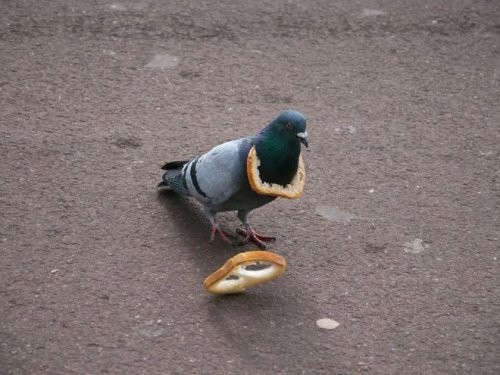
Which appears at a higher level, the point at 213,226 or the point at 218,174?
the point at 218,174

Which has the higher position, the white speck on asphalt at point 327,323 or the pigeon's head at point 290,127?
the pigeon's head at point 290,127

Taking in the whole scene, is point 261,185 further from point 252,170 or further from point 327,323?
point 327,323

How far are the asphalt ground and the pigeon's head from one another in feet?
2.36

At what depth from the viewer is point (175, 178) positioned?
14.4ft

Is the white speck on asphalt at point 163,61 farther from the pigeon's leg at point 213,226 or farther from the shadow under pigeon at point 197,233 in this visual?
the pigeon's leg at point 213,226

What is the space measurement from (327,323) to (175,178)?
127 cm

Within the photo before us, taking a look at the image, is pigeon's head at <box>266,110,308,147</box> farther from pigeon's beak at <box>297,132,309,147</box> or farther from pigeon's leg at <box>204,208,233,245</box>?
pigeon's leg at <box>204,208,233,245</box>

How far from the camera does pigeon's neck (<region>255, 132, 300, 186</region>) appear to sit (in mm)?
3943

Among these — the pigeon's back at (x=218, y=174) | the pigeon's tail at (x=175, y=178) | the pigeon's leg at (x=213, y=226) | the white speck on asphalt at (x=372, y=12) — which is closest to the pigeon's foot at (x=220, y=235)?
the pigeon's leg at (x=213, y=226)

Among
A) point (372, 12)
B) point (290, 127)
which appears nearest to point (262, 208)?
point (290, 127)

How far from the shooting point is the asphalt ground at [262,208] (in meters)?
3.64

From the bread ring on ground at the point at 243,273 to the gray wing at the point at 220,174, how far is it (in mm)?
429

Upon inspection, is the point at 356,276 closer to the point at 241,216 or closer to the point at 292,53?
the point at 241,216

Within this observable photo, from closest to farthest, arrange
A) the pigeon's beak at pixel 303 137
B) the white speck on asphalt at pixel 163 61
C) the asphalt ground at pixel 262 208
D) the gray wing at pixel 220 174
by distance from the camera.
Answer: the asphalt ground at pixel 262 208, the pigeon's beak at pixel 303 137, the gray wing at pixel 220 174, the white speck on asphalt at pixel 163 61
